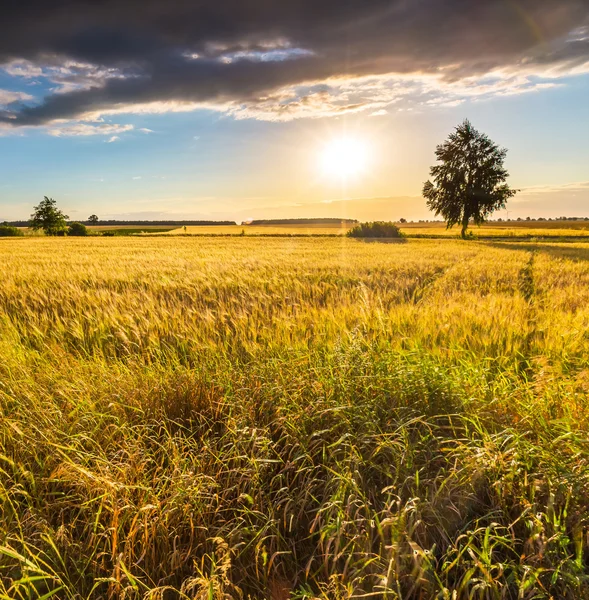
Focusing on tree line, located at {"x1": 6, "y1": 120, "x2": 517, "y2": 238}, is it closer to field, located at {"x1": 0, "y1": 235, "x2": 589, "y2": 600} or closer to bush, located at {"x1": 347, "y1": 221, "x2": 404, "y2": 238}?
bush, located at {"x1": 347, "y1": 221, "x2": 404, "y2": 238}

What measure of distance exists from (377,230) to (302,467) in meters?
44.4

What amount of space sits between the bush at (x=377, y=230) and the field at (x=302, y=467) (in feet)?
136

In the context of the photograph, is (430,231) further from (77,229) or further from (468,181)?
(77,229)

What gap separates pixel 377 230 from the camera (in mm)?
44062

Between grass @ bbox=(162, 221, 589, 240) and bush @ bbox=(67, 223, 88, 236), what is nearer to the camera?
grass @ bbox=(162, 221, 589, 240)

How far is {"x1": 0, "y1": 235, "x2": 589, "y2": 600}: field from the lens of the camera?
1.35m

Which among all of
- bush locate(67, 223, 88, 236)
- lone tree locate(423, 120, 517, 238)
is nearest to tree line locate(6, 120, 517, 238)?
lone tree locate(423, 120, 517, 238)

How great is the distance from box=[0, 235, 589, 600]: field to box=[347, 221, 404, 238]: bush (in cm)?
4141

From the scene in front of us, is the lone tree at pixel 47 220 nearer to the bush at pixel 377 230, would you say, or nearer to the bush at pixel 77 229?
the bush at pixel 77 229

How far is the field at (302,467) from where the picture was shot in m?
1.35

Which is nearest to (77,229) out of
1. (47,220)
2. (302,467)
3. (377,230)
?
(47,220)

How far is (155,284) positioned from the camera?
259 inches

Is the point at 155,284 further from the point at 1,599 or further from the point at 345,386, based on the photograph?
the point at 1,599

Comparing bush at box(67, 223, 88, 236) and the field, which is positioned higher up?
bush at box(67, 223, 88, 236)
